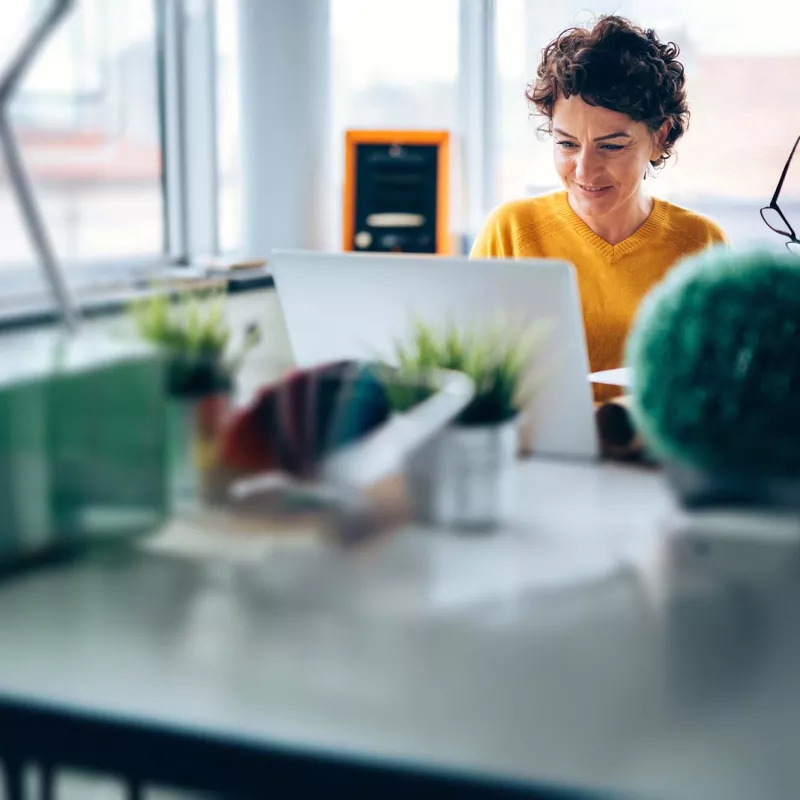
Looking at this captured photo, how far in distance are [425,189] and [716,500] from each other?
2.29m

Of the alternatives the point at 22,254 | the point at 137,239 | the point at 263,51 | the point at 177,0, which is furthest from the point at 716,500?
the point at 263,51

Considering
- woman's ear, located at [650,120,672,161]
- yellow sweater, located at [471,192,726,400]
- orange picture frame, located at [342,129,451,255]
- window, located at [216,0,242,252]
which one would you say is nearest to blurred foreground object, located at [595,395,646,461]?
yellow sweater, located at [471,192,726,400]

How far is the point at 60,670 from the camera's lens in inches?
27.3

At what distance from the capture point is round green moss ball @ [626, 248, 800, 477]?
2.79 ft

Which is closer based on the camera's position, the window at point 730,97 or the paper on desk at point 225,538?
the paper on desk at point 225,538

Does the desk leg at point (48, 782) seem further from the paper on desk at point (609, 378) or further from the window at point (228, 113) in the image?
the window at point (228, 113)

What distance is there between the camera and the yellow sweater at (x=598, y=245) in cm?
206

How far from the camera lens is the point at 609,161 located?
7.10ft

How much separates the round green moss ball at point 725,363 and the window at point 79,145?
502mm

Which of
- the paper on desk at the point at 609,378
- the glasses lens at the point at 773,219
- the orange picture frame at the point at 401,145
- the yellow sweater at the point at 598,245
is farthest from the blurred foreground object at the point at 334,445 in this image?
the glasses lens at the point at 773,219

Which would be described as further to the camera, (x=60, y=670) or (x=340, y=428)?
(x=340, y=428)

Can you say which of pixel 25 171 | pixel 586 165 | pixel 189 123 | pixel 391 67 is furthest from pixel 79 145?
pixel 391 67

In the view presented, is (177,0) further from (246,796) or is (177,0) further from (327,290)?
(246,796)

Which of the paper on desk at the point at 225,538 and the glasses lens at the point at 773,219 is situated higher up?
the glasses lens at the point at 773,219
